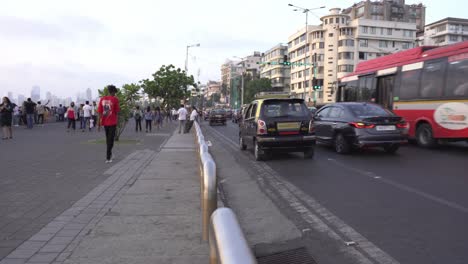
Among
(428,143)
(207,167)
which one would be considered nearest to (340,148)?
(428,143)

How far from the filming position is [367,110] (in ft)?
41.3

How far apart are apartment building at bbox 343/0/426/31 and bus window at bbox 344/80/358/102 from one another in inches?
3300

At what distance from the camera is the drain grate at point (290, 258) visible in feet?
13.0

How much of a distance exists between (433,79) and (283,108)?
5555mm

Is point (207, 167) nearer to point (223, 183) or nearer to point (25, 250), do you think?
point (25, 250)

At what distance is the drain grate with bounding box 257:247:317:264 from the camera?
13.0 ft

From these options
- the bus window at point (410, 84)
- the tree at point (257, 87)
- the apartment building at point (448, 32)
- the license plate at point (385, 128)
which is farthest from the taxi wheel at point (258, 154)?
the apartment building at point (448, 32)

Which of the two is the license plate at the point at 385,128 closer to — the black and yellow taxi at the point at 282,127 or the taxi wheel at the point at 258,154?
the black and yellow taxi at the point at 282,127

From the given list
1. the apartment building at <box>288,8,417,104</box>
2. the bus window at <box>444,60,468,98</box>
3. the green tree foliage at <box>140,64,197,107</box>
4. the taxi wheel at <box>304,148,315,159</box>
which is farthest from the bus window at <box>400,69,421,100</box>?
the apartment building at <box>288,8,417,104</box>

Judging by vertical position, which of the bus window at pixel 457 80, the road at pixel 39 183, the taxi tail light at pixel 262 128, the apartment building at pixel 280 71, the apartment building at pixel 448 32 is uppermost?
the apartment building at pixel 448 32

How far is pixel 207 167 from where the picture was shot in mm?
4051

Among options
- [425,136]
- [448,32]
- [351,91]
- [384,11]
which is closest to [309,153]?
[425,136]

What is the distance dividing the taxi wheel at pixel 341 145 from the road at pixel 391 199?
0.41m

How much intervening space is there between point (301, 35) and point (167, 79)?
59.0m
